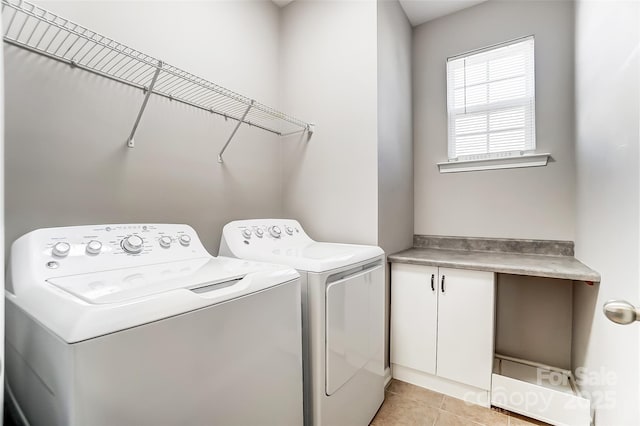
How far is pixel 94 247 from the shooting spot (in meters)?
1.04

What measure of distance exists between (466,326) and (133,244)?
6.03 ft

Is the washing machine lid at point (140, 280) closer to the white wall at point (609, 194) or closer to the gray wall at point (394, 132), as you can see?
the gray wall at point (394, 132)

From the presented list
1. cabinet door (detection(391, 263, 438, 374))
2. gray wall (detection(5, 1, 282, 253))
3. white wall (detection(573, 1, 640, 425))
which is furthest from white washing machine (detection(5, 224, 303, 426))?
white wall (detection(573, 1, 640, 425))

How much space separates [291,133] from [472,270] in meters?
1.57

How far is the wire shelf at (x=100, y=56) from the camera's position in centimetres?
104

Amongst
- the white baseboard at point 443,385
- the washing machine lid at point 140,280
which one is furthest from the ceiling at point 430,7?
the white baseboard at point 443,385

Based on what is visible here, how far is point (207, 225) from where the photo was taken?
1.71 meters

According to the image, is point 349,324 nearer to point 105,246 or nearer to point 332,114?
point 105,246

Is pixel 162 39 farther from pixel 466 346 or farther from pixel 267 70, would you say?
pixel 466 346

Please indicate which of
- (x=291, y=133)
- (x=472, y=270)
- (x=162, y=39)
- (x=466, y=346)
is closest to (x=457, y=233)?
(x=472, y=270)

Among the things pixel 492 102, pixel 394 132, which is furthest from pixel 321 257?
pixel 492 102

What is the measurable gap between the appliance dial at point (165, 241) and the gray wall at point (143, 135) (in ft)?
0.80

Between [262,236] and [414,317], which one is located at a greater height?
[262,236]

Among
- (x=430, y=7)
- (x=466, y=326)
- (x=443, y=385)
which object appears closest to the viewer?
(x=466, y=326)
